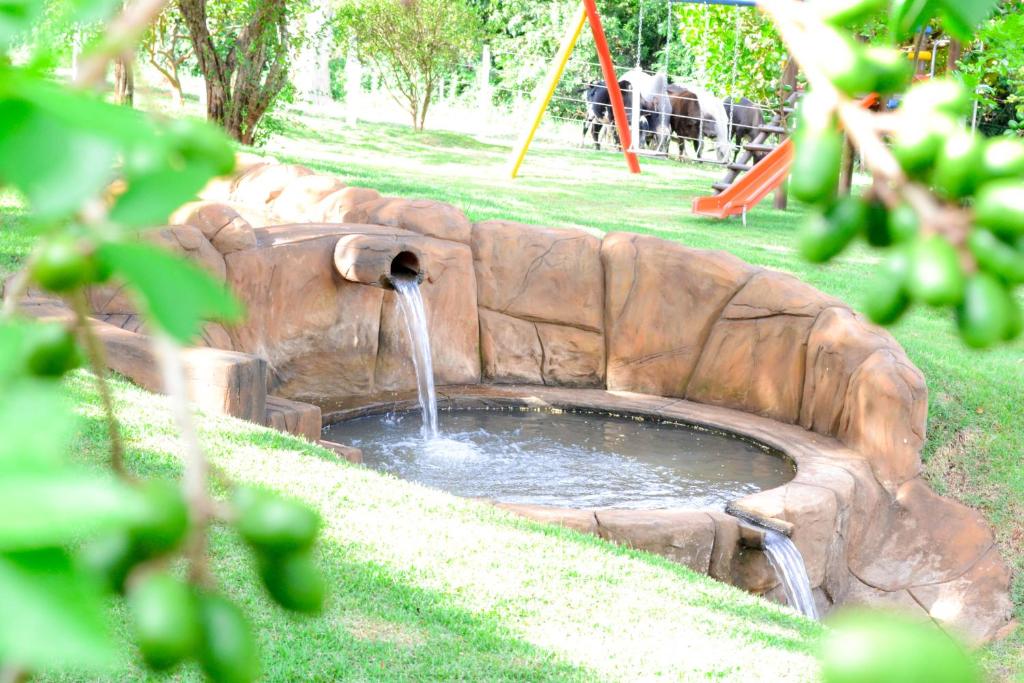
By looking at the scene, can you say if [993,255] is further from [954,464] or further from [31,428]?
[954,464]

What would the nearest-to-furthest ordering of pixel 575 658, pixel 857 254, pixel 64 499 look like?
1. pixel 64 499
2. pixel 575 658
3. pixel 857 254

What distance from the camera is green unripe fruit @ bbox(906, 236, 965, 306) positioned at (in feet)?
1.07

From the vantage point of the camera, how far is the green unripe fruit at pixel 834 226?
0.40 meters

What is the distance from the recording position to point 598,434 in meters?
8.16

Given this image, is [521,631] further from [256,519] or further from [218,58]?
[218,58]

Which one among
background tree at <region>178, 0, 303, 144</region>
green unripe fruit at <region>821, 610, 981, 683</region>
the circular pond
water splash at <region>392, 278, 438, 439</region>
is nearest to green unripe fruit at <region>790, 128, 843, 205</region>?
green unripe fruit at <region>821, 610, 981, 683</region>

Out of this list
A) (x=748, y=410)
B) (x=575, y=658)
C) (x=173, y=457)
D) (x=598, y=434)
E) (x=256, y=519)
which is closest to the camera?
(x=256, y=519)

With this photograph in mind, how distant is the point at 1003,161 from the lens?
0.34 m

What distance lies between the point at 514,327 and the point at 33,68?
8816 mm

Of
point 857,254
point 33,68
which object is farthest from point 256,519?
point 857,254

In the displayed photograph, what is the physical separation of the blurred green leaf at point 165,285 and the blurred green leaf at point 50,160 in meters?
0.02

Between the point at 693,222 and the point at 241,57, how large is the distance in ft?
18.2

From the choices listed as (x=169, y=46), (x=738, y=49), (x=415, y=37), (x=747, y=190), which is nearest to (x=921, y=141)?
(x=747, y=190)

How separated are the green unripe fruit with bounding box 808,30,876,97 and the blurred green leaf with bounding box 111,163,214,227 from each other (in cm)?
19
